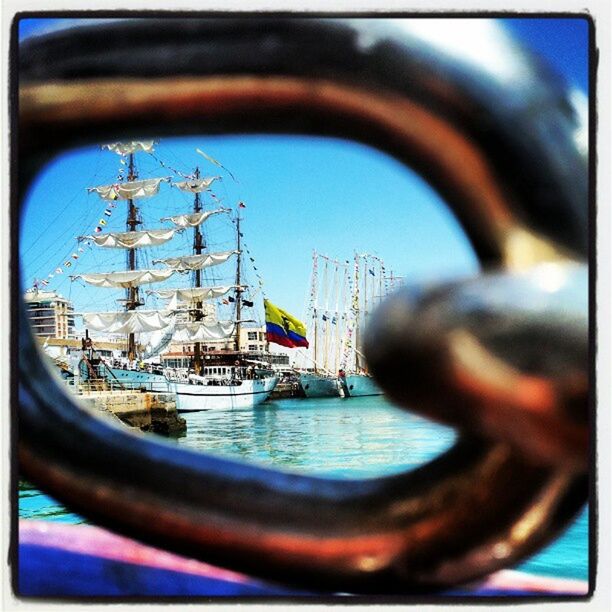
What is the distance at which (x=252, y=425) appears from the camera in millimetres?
5809

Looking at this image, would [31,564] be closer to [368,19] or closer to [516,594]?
[516,594]

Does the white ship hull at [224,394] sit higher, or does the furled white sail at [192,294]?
the furled white sail at [192,294]

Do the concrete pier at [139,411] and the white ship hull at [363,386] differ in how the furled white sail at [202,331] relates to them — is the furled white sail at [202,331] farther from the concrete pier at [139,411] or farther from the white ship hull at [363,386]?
the white ship hull at [363,386]

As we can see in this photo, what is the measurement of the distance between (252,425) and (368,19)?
15.9ft

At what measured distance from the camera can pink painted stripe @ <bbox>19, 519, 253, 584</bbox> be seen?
78.7 inches

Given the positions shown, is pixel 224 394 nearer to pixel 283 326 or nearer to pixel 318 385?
pixel 318 385

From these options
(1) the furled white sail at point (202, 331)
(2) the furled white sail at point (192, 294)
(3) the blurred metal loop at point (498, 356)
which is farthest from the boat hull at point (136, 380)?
(2) the furled white sail at point (192, 294)

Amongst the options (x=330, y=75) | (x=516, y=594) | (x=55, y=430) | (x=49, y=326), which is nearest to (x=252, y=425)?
(x=49, y=326)

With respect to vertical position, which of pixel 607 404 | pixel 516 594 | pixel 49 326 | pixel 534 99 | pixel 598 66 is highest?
pixel 598 66

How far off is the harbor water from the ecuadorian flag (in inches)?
20.2

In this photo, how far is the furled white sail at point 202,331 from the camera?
452 inches

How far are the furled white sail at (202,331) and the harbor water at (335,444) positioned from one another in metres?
4.46

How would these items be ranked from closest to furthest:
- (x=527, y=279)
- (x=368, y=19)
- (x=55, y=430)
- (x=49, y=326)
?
(x=527, y=279) → (x=368, y=19) → (x=55, y=430) → (x=49, y=326)

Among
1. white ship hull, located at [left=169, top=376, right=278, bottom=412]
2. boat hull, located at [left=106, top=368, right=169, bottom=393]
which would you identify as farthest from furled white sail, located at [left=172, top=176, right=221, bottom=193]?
Result: white ship hull, located at [left=169, top=376, right=278, bottom=412]
